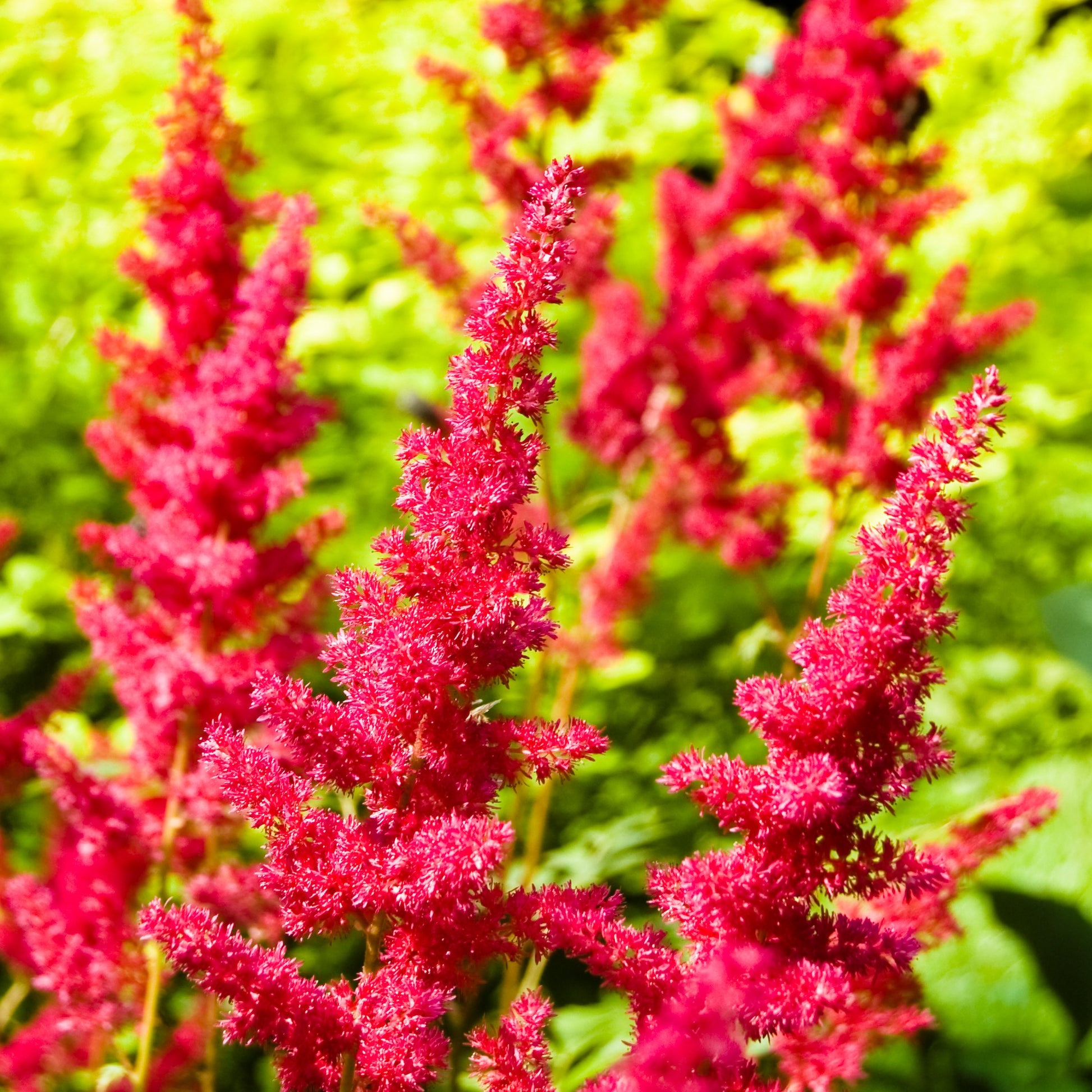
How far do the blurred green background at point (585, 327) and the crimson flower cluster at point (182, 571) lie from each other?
18.9 inches

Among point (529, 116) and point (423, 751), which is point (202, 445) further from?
point (529, 116)

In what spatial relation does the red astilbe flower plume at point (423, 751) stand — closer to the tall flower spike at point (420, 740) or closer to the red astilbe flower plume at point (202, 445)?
the tall flower spike at point (420, 740)

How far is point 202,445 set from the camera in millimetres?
1392

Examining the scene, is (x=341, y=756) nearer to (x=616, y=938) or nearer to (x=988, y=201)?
(x=616, y=938)

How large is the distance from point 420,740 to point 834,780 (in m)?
0.25

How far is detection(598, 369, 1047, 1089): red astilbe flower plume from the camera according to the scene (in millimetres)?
750

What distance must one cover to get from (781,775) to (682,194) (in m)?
1.94

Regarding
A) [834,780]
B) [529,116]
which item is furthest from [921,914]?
[529,116]

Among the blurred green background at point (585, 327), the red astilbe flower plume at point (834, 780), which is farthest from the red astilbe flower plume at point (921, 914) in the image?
the blurred green background at point (585, 327)

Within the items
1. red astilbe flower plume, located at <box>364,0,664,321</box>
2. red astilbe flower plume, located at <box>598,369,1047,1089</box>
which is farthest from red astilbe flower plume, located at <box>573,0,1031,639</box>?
red astilbe flower plume, located at <box>598,369,1047,1089</box>

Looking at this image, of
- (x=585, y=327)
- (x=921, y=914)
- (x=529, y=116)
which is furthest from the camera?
(x=585, y=327)

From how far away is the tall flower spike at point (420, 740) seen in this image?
75 centimetres

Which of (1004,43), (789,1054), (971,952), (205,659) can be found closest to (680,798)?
(971,952)

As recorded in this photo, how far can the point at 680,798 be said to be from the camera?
289 centimetres
